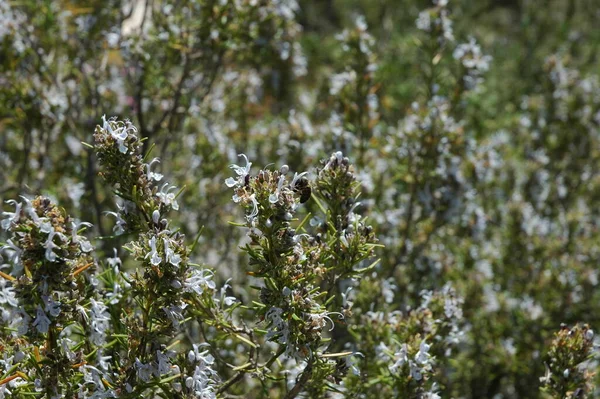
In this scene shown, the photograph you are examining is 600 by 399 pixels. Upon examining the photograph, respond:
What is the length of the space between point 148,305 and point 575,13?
1235cm

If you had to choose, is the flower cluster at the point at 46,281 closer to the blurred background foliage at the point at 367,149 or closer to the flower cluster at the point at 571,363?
the blurred background foliage at the point at 367,149

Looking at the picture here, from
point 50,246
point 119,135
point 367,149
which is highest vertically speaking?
point 367,149

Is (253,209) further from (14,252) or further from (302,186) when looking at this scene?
(14,252)

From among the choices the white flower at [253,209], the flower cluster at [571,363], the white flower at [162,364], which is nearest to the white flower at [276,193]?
the white flower at [253,209]

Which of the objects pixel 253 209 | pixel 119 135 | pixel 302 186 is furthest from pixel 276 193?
pixel 119 135

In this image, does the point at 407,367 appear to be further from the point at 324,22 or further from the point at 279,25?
the point at 324,22

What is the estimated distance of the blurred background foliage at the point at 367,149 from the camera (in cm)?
346

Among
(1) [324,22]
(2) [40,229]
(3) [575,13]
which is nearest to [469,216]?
(2) [40,229]

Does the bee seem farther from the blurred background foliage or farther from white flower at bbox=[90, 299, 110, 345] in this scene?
the blurred background foliage

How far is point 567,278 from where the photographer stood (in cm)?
409

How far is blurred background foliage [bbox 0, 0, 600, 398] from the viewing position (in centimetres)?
346

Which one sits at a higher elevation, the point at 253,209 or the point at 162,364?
the point at 253,209

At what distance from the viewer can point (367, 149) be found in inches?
152

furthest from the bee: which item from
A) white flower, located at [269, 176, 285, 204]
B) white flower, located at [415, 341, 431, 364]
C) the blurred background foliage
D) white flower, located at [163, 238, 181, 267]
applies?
the blurred background foliage
